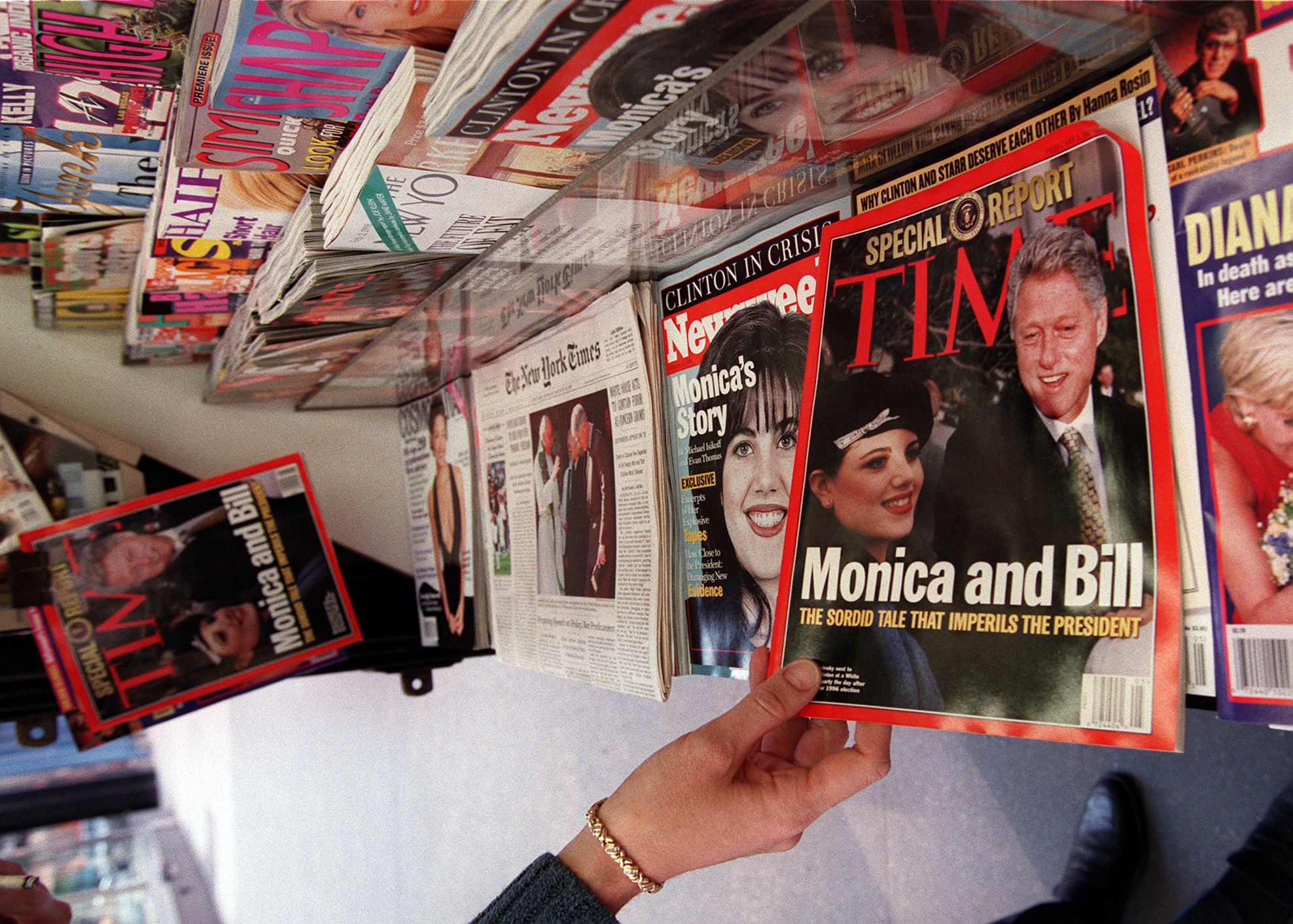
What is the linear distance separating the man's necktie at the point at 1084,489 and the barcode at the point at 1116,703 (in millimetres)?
71

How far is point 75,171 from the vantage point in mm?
985

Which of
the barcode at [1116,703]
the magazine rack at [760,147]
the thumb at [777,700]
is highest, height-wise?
the magazine rack at [760,147]

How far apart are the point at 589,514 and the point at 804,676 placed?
1.39ft

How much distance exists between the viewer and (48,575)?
1.35m

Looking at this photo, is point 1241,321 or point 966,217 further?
point 966,217

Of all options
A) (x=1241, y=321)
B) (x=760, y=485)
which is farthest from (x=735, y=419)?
(x=1241, y=321)

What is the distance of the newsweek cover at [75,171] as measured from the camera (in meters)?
0.90

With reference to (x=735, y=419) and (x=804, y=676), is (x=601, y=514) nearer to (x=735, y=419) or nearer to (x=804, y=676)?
(x=735, y=419)

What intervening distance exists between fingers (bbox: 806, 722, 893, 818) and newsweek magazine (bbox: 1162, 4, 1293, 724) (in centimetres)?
22

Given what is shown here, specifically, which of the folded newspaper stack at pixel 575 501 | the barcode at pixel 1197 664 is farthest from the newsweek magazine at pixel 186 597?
the barcode at pixel 1197 664

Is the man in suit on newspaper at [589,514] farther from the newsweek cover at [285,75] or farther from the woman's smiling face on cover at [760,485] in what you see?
the newsweek cover at [285,75]

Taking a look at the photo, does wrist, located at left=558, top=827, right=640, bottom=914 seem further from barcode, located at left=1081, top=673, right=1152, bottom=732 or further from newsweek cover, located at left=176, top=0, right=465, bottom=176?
newsweek cover, located at left=176, top=0, right=465, bottom=176

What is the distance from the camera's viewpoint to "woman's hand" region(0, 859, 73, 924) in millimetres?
1079

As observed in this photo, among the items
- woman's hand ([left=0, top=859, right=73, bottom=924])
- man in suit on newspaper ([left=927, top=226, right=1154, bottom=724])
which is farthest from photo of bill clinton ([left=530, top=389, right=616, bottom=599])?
woman's hand ([left=0, top=859, right=73, bottom=924])
